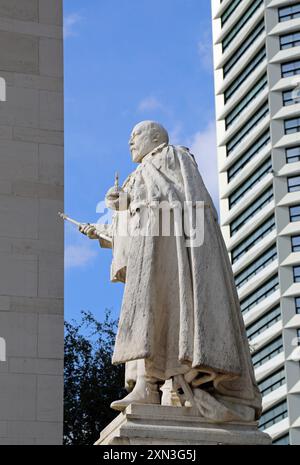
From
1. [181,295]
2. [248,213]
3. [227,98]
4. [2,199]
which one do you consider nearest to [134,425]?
[181,295]

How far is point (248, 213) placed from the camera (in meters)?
94.1

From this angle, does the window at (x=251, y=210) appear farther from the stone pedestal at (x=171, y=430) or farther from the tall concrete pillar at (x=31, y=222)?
the stone pedestal at (x=171, y=430)

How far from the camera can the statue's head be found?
12.4 metres

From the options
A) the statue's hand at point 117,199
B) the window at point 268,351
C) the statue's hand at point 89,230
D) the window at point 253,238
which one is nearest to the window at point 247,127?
the window at point 253,238

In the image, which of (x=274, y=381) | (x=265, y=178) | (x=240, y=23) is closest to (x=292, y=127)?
(x=265, y=178)

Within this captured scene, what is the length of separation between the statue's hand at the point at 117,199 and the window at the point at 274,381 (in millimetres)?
73144

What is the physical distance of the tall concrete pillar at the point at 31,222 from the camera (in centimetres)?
1364

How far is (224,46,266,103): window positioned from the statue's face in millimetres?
84394

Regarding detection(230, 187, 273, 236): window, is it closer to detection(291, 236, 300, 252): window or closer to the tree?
detection(291, 236, 300, 252): window

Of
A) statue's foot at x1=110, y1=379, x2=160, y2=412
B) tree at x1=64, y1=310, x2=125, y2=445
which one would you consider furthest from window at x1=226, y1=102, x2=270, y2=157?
statue's foot at x1=110, y1=379, x2=160, y2=412

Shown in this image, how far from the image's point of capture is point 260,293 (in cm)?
9012

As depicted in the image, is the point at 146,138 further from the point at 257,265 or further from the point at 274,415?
the point at 257,265
